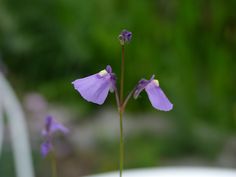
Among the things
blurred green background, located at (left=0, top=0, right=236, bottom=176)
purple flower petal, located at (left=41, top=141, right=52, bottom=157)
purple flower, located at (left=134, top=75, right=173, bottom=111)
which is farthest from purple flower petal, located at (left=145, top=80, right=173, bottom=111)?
blurred green background, located at (left=0, top=0, right=236, bottom=176)

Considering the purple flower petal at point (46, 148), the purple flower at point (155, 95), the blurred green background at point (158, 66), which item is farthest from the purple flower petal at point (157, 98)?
the blurred green background at point (158, 66)

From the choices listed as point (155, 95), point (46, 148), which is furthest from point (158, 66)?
point (155, 95)

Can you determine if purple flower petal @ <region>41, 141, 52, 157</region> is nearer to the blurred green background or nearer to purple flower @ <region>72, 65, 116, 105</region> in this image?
purple flower @ <region>72, 65, 116, 105</region>

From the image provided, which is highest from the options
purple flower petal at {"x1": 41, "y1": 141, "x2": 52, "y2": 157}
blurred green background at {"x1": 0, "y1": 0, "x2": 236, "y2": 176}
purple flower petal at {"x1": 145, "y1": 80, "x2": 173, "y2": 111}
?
blurred green background at {"x1": 0, "y1": 0, "x2": 236, "y2": 176}

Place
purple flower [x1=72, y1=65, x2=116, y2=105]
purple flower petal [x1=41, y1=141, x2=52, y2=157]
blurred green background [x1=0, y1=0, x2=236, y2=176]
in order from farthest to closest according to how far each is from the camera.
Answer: blurred green background [x1=0, y1=0, x2=236, y2=176]
purple flower petal [x1=41, y1=141, x2=52, y2=157]
purple flower [x1=72, y1=65, x2=116, y2=105]

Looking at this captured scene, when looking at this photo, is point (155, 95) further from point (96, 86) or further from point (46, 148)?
point (46, 148)

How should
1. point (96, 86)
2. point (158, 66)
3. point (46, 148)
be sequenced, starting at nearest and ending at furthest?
1. point (96, 86)
2. point (46, 148)
3. point (158, 66)

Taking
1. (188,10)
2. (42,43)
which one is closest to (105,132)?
(188,10)
